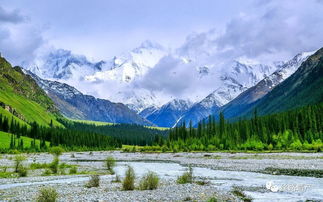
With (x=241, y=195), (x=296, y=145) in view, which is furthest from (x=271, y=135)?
(x=241, y=195)

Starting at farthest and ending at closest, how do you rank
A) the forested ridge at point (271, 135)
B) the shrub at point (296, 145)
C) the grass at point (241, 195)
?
1. the forested ridge at point (271, 135)
2. the shrub at point (296, 145)
3. the grass at point (241, 195)

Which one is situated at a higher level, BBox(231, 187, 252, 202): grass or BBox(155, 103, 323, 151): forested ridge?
BBox(155, 103, 323, 151): forested ridge

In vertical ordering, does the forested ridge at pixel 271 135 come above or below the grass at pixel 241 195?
above

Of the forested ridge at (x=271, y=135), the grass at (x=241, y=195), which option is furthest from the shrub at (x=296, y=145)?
the grass at (x=241, y=195)

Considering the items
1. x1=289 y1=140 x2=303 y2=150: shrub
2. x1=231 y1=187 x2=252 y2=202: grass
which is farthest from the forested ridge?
x1=231 y1=187 x2=252 y2=202: grass

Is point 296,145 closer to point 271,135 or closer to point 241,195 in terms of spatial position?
point 271,135

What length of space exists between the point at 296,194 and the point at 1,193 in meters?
28.8

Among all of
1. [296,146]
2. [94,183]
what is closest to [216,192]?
[94,183]

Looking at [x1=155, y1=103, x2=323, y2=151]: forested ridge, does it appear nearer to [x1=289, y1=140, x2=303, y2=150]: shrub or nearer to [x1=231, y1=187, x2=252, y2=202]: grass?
[x1=289, y1=140, x2=303, y2=150]: shrub

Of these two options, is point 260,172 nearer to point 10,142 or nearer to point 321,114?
point 321,114

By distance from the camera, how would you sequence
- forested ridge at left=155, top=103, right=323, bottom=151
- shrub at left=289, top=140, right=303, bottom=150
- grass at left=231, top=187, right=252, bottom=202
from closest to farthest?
1. grass at left=231, top=187, right=252, bottom=202
2. shrub at left=289, top=140, right=303, bottom=150
3. forested ridge at left=155, top=103, right=323, bottom=151

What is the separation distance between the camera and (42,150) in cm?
19300

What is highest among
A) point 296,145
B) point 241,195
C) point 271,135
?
point 271,135

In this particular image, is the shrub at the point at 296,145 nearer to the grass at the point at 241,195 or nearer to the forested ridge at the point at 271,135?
the forested ridge at the point at 271,135
